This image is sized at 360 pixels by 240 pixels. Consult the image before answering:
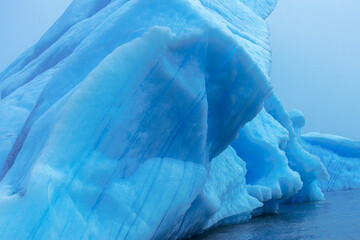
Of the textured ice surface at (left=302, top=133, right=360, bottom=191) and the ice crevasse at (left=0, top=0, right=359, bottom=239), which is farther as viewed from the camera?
the textured ice surface at (left=302, top=133, right=360, bottom=191)

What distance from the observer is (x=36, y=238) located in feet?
9.23

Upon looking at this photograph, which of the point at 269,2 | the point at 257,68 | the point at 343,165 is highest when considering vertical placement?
the point at 269,2

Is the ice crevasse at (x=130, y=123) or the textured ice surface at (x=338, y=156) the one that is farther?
the textured ice surface at (x=338, y=156)

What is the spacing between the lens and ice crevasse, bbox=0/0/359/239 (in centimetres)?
310

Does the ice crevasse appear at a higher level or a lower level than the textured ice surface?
higher

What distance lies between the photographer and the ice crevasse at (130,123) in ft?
10.2

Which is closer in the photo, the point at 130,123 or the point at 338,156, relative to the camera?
the point at 130,123

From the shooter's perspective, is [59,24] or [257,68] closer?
[257,68]

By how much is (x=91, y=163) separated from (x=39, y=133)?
64 centimetres

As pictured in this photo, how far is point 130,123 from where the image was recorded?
12.0 ft

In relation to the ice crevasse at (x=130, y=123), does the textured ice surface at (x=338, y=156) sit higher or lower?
lower

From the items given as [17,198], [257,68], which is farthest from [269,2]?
[17,198]

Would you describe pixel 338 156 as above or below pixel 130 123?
below

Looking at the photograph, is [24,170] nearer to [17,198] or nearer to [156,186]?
[17,198]
